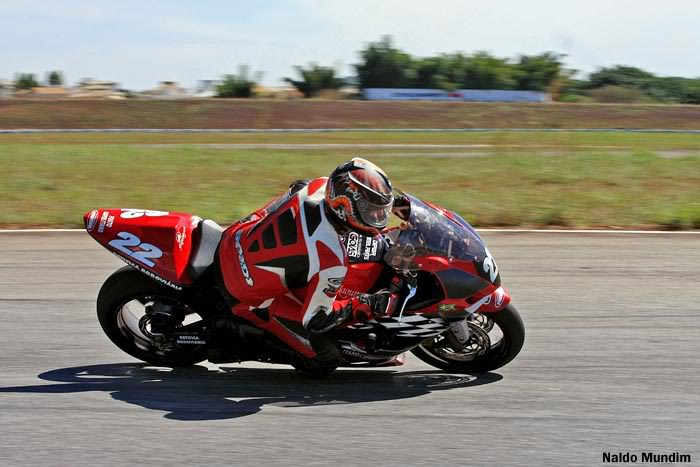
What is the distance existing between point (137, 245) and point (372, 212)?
1667 mm

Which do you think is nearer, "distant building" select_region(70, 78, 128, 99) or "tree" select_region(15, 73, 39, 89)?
"distant building" select_region(70, 78, 128, 99)

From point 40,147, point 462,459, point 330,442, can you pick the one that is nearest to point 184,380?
point 330,442

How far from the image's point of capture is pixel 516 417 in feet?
16.6

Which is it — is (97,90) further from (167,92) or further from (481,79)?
(481,79)

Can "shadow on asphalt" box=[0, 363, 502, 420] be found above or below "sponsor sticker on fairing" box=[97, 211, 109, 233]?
below

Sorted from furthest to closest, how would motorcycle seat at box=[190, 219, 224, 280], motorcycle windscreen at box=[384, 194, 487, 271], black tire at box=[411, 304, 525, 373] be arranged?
motorcycle seat at box=[190, 219, 224, 280] → black tire at box=[411, 304, 525, 373] → motorcycle windscreen at box=[384, 194, 487, 271]

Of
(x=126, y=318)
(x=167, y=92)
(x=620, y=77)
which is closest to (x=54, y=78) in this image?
(x=167, y=92)

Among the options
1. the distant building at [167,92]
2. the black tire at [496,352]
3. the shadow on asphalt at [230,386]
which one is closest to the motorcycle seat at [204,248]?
the shadow on asphalt at [230,386]

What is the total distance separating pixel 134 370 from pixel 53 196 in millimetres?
8915

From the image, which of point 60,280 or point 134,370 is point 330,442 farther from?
point 60,280

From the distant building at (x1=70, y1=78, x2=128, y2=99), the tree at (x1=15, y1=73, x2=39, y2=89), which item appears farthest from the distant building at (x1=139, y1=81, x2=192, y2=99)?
the tree at (x1=15, y1=73, x2=39, y2=89)

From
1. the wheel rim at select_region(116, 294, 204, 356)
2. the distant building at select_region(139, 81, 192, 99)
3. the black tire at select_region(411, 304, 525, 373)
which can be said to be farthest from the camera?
the distant building at select_region(139, 81, 192, 99)

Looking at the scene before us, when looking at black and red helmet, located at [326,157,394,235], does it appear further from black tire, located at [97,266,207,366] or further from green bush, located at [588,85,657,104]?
green bush, located at [588,85,657,104]

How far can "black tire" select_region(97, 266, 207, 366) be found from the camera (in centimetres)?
573
